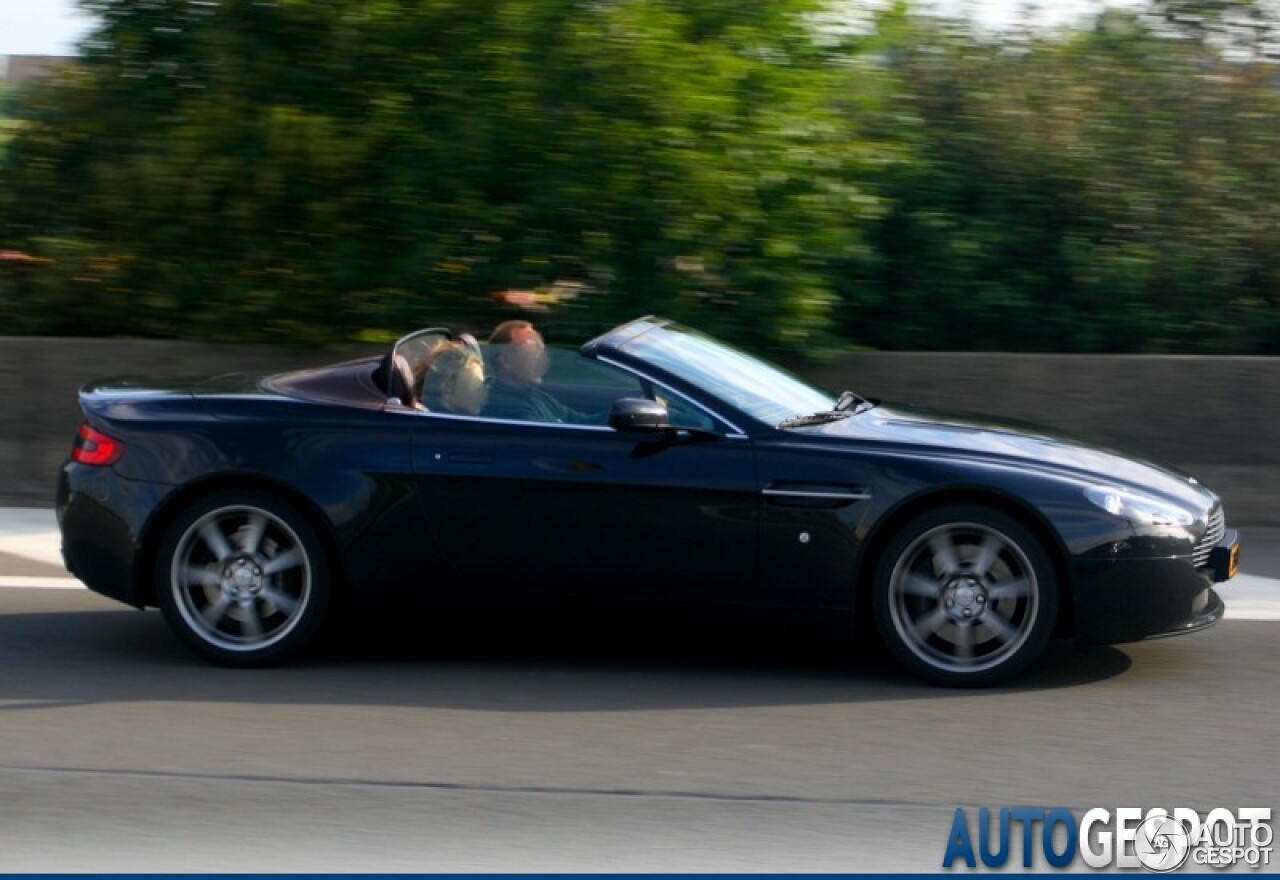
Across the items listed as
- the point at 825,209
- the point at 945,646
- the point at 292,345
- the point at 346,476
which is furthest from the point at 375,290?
the point at 945,646

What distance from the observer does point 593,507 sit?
6.56 m

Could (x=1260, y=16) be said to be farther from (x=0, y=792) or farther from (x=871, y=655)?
(x=0, y=792)

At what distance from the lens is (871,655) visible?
696cm

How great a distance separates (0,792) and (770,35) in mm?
6710

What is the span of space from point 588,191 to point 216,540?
415 cm

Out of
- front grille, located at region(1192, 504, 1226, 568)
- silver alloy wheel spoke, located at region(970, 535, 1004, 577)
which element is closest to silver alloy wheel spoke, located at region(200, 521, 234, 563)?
silver alloy wheel spoke, located at region(970, 535, 1004, 577)

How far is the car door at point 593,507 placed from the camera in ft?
21.4

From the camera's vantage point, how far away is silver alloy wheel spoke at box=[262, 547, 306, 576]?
22.2 ft

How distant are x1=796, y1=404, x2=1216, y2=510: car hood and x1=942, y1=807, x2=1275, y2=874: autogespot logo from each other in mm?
1678

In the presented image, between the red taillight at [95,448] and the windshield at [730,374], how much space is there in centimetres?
195

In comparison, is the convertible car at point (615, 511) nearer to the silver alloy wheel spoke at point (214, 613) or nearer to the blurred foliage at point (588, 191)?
the silver alloy wheel spoke at point (214, 613)


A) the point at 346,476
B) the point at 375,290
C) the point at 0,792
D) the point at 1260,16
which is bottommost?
the point at 0,792

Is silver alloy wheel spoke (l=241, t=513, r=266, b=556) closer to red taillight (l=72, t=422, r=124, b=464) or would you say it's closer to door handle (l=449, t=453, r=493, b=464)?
red taillight (l=72, t=422, r=124, b=464)

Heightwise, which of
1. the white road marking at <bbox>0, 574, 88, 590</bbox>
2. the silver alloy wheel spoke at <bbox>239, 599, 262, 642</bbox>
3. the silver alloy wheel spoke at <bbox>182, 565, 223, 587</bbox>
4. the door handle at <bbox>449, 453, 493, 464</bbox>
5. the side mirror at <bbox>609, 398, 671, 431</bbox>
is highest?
the side mirror at <bbox>609, 398, 671, 431</bbox>
